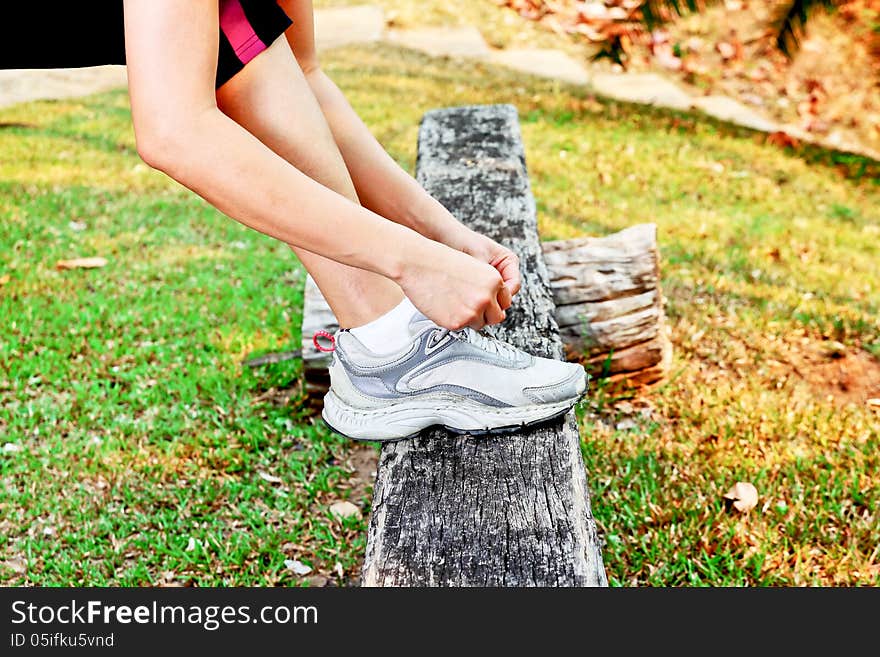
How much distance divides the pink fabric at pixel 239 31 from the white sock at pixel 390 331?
0.47 meters

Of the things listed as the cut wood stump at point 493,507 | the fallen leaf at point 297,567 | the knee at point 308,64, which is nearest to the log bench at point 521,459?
the cut wood stump at point 493,507

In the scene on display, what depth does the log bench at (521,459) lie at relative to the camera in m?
1.19

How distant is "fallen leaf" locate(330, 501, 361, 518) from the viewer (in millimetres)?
2064

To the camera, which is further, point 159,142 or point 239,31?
point 239,31

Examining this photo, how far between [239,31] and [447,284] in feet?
1.65

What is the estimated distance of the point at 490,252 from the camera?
5.60 feet

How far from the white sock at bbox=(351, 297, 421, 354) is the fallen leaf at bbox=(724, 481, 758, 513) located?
914mm

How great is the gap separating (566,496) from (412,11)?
20.8ft

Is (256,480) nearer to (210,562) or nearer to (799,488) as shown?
(210,562)

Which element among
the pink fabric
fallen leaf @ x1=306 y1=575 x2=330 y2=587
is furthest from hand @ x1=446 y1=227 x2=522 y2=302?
fallen leaf @ x1=306 y1=575 x2=330 y2=587

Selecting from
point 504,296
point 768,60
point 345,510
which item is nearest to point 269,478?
point 345,510

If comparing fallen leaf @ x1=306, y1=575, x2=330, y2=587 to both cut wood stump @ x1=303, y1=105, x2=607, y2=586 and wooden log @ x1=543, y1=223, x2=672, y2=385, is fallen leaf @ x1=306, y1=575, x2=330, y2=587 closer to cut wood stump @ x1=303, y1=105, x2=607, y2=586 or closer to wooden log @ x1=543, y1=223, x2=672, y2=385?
cut wood stump @ x1=303, y1=105, x2=607, y2=586

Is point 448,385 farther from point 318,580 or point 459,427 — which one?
point 318,580

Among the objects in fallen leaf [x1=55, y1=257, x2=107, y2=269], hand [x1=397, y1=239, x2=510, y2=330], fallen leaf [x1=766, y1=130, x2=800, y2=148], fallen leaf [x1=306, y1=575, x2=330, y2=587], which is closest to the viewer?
hand [x1=397, y1=239, x2=510, y2=330]
